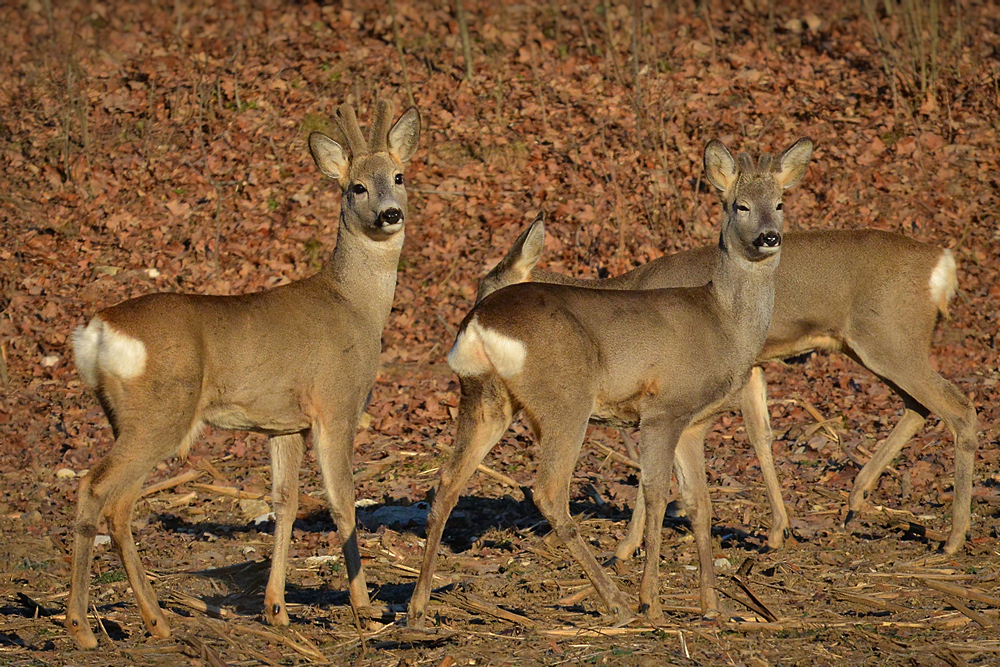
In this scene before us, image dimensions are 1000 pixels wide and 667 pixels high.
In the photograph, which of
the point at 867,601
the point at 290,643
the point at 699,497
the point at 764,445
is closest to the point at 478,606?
the point at 290,643

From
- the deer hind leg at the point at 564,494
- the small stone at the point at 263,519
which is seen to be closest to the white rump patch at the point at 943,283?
the deer hind leg at the point at 564,494

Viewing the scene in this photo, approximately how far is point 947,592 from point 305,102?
11955 mm

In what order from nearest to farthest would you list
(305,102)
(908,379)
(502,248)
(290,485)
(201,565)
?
(290,485) < (201,565) < (908,379) < (502,248) < (305,102)

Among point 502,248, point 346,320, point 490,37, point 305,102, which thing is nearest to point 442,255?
point 502,248

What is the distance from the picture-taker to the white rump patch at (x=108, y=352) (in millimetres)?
6344

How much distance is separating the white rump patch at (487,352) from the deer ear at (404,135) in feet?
6.24

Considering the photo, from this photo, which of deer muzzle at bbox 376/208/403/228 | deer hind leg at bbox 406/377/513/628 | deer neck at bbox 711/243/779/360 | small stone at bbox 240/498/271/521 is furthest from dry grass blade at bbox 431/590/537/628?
small stone at bbox 240/498/271/521

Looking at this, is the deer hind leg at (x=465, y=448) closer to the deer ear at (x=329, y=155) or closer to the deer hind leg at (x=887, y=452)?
the deer ear at (x=329, y=155)

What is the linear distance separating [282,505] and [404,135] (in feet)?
8.06

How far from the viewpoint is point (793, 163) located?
7383 mm

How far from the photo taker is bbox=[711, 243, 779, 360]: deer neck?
6977 mm

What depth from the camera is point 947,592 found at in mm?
6809

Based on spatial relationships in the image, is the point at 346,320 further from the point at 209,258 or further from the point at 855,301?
the point at 209,258

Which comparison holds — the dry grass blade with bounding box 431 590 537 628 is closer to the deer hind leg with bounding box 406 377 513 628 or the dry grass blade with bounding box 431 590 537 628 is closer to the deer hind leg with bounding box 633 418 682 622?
the deer hind leg with bounding box 406 377 513 628
